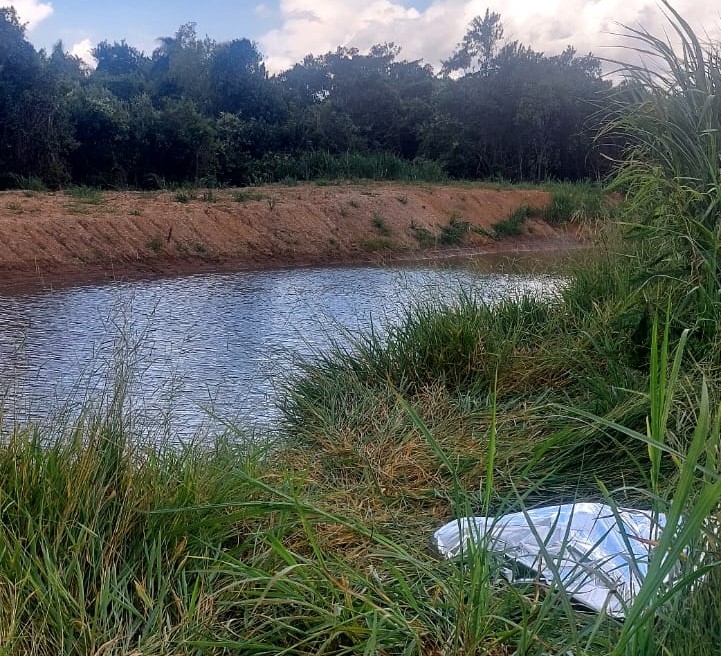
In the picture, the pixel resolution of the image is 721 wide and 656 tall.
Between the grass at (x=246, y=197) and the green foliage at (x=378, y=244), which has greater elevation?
the grass at (x=246, y=197)

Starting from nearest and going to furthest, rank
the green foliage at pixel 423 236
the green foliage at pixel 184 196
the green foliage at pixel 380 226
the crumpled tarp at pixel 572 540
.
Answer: the crumpled tarp at pixel 572 540
the green foliage at pixel 184 196
the green foliage at pixel 380 226
the green foliage at pixel 423 236

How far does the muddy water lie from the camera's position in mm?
3336

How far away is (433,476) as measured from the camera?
3016mm

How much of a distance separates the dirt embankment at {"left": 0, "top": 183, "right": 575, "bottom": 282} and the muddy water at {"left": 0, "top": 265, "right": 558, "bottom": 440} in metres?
1.43

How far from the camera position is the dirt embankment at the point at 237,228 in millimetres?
12406

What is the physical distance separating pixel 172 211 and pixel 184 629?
13.4m

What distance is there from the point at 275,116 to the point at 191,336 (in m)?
20.8

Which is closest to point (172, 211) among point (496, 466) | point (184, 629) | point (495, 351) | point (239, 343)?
point (239, 343)

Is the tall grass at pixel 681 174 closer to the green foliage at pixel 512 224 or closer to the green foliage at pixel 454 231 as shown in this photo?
the green foliage at pixel 454 231

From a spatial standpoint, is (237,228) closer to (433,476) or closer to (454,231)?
(454,231)

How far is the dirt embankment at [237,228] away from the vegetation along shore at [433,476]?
7.83 metres

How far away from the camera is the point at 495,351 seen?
173 inches

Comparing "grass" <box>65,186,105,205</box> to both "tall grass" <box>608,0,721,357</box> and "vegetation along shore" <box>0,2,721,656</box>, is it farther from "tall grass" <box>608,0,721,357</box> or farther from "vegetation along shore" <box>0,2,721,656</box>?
"tall grass" <box>608,0,721,357</box>

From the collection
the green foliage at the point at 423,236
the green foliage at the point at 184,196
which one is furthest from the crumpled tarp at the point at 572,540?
the green foliage at the point at 423,236
